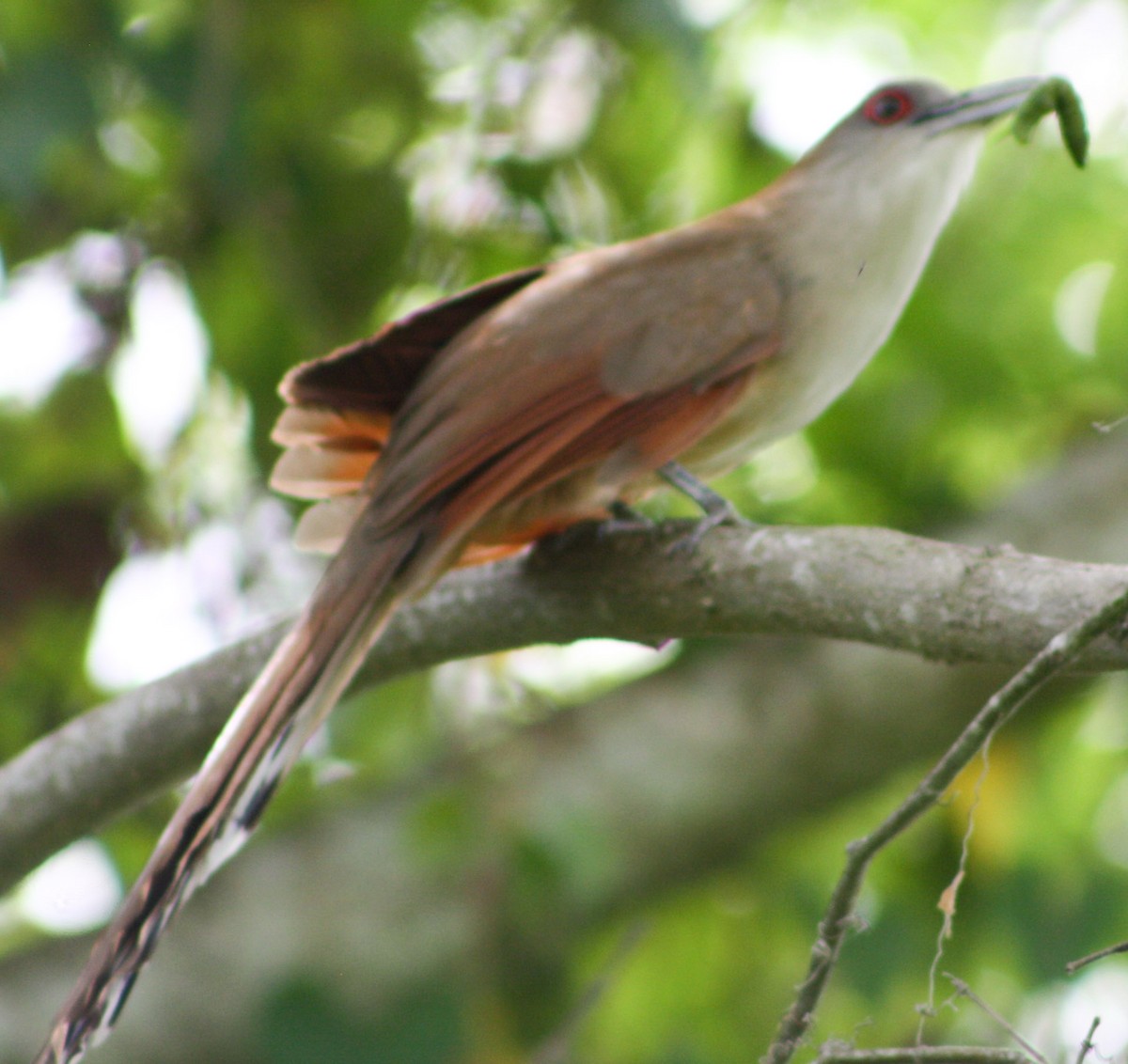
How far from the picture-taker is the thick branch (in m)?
1.83

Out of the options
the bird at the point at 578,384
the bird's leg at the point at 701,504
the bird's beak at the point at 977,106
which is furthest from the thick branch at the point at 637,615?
the bird's beak at the point at 977,106

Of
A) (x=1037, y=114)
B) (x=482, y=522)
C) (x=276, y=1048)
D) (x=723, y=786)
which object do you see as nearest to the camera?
(x=1037, y=114)

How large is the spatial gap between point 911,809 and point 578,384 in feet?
3.56

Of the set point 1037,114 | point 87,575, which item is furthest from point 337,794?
point 1037,114

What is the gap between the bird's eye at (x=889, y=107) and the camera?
2.89m

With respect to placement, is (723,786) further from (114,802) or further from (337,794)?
(114,802)

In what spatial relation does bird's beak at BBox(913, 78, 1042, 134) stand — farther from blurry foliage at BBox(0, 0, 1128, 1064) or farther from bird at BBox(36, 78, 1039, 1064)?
blurry foliage at BBox(0, 0, 1128, 1064)

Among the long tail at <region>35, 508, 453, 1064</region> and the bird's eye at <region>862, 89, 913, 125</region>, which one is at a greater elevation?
the bird's eye at <region>862, 89, 913, 125</region>

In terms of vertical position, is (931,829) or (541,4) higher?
(541,4)

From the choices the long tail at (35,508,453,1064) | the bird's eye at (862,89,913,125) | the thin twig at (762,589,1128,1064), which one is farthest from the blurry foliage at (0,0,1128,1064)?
the thin twig at (762,589,1128,1064)

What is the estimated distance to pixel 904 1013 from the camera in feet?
14.4

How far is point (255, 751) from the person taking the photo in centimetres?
202

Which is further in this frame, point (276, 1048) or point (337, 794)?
point (337, 794)

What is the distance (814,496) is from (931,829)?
1058 millimetres
